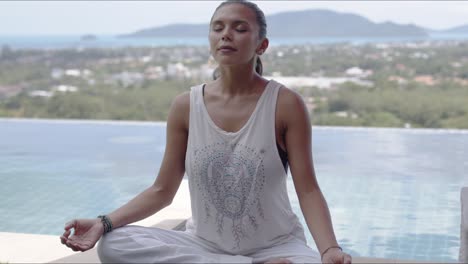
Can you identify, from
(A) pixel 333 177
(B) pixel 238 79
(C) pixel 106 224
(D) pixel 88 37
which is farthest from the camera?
(D) pixel 88 37

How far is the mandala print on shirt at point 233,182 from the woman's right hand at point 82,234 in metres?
0.30

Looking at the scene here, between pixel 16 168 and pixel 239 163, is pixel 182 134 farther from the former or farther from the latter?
pixel 16 168

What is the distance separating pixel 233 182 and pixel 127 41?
12726mm

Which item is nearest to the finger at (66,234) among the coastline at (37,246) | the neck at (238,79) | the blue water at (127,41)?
the neck at (238,79)

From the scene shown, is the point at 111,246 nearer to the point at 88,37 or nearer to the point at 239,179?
the point at 239,179


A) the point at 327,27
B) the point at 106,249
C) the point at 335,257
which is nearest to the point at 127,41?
the point at 327,27

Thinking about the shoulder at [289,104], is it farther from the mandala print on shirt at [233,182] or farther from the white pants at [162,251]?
the white pants at [162,251]

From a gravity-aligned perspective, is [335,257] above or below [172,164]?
below

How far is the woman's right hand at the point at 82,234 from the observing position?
1.98 m

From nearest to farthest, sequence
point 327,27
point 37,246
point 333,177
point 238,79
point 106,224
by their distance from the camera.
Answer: point 106,224 → point 238,79 → point 37,246 → point 333,177 → point 327,27

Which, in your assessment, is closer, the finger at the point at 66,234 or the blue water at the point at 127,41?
the finger at the point at 66,234

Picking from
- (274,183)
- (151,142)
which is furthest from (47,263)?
(151,142)

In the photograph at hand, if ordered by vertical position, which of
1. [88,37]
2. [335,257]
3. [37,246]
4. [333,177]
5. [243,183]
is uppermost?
[88,37]

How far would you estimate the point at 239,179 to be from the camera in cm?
206
